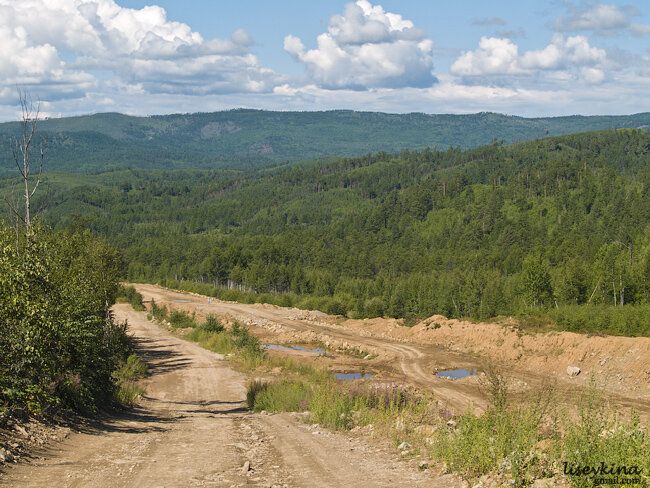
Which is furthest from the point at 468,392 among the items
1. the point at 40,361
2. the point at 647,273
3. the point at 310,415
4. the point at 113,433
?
the point at 647,273

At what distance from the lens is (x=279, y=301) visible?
9431 centimetres

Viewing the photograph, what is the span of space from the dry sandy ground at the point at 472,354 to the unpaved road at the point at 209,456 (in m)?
9.65

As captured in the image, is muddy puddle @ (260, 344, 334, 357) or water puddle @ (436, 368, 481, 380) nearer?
water puddle @ (436, 368, 481, 380)

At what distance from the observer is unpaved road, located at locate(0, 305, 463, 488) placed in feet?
34.3

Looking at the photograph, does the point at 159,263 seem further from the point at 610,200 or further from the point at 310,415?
the point at 310,415

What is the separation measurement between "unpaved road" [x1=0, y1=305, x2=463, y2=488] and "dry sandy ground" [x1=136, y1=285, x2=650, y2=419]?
9650 mm

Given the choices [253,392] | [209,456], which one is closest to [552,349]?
[253,392]

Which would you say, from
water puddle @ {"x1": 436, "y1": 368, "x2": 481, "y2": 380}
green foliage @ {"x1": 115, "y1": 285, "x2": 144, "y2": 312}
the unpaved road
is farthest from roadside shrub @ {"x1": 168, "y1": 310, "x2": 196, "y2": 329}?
the unpaved road

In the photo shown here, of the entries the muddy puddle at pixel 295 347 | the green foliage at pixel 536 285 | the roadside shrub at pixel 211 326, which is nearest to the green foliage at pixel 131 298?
the roadside shrub at pixel 211 326

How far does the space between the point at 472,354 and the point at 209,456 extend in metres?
38.7

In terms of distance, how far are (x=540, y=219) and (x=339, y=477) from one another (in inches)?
6349

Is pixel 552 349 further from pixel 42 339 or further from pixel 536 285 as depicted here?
pixel 536 285

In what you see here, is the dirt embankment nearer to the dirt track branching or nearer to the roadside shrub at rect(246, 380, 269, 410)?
the dirt track branching

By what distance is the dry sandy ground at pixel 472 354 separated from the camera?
33.3 metres
